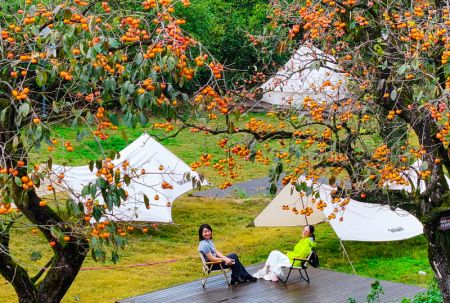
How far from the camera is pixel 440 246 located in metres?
7.89

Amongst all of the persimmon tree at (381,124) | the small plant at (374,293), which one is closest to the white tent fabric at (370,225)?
the small plant at (374,293)

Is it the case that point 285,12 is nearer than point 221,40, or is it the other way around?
point 285,12

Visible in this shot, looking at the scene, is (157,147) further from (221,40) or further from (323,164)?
(221,40)

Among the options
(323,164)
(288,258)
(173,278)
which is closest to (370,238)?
(288,258)

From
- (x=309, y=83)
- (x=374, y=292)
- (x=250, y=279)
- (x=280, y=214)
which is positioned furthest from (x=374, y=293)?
(x=280, y=214)

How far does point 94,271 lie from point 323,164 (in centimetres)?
612

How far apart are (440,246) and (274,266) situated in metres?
3.30

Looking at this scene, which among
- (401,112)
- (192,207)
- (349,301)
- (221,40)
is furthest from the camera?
(221,40)

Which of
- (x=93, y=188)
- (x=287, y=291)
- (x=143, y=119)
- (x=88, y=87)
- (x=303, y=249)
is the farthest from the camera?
(x=303, y=249)

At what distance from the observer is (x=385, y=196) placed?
7984 mm

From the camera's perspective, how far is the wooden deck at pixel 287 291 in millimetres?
9852

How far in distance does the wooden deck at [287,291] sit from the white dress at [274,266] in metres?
0.11

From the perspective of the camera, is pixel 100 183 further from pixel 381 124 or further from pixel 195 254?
pixel 195 254

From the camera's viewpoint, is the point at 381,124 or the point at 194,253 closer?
the point at 381,124
